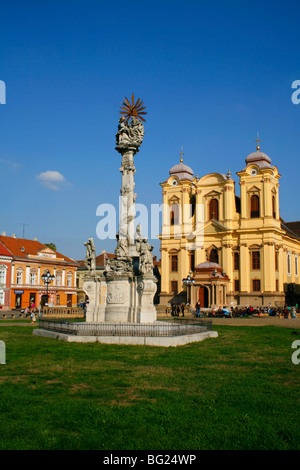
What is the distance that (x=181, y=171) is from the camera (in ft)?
215

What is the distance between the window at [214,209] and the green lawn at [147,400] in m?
47.7

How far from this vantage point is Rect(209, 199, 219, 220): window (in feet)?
202

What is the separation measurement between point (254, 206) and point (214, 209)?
5.70m

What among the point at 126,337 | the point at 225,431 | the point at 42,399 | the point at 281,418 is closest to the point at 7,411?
the point at 42,399

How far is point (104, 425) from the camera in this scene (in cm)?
677

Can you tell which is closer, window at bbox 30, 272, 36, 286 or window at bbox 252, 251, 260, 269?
window at bbox 252, 251, 260, 269

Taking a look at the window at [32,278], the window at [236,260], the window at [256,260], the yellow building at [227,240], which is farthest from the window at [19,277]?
the window at [256,260]

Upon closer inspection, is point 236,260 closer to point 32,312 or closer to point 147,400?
point 32,312

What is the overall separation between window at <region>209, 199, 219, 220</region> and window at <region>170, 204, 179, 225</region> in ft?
16.5

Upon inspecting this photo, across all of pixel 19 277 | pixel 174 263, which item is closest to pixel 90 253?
pixel 19 277

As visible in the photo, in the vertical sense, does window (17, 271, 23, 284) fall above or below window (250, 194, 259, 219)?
below

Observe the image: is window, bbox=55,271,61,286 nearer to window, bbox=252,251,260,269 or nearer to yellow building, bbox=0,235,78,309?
yellow building, bbox=0,235,78,309

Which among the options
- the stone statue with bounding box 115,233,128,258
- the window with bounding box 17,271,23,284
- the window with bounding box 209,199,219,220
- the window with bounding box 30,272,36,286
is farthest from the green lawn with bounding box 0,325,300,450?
the window with bounding box 30,272,36,286

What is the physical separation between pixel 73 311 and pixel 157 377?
31419 millimetres
